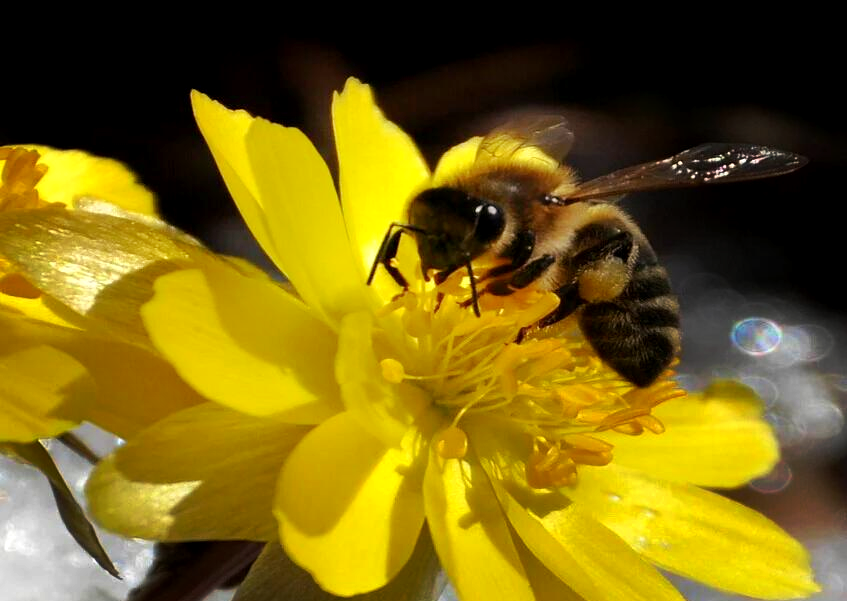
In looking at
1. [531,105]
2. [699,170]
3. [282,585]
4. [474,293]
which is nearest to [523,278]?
[474,293]

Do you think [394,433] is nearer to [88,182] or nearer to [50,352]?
[50,352]

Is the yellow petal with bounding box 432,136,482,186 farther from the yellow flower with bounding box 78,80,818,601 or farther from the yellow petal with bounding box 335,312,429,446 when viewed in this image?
the yellow petal with bounding box 335,312,429,446

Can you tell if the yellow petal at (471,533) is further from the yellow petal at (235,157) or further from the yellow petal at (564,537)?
the yellow petal at (235,157)

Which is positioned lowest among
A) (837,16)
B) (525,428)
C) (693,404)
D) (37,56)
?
(837,16)

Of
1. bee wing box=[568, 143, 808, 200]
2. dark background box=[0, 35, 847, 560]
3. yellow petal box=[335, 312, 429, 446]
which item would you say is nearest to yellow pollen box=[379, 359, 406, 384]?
yellow petal box=[335, 312, 429, 446]

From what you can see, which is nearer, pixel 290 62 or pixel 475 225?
pixel 475 225

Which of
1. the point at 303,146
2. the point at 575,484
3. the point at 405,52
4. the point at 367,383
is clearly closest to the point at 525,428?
the point at 575,484

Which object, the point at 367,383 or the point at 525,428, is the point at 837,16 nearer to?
the point at 525,428
